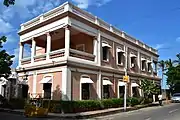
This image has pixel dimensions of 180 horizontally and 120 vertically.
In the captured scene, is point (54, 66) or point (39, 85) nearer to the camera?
point (54, 66)

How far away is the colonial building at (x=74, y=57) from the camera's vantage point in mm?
23281

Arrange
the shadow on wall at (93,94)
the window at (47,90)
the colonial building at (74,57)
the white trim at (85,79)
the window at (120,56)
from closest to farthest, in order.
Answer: the colonial building at (74,57) < the white trim at (85,79) < the window at (47,90) < the shadow on wall at (93,94) < the window at (120,56)

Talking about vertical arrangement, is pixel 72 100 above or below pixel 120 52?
below

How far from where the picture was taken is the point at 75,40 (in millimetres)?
28969

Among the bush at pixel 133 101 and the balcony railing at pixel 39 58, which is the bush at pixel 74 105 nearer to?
the bush at pixel 133 101

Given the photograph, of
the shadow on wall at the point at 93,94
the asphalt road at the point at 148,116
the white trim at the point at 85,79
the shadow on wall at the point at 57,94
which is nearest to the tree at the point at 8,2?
the asphalt road at the point at 148,116

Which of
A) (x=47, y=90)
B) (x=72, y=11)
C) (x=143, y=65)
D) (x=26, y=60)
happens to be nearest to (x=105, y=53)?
(x=72, y=11)

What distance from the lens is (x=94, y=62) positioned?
26.4m

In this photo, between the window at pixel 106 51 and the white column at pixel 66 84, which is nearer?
the white column at pixel 66 84

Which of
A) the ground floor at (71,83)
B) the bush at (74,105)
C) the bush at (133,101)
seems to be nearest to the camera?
the bush at (74,105)

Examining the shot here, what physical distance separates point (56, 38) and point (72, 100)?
9729mm

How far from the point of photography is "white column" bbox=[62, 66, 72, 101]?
72.5 feet

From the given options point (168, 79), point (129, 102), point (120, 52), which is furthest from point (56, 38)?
point (168, 79)

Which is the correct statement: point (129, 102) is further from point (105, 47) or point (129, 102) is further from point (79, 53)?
point (79, 53)
